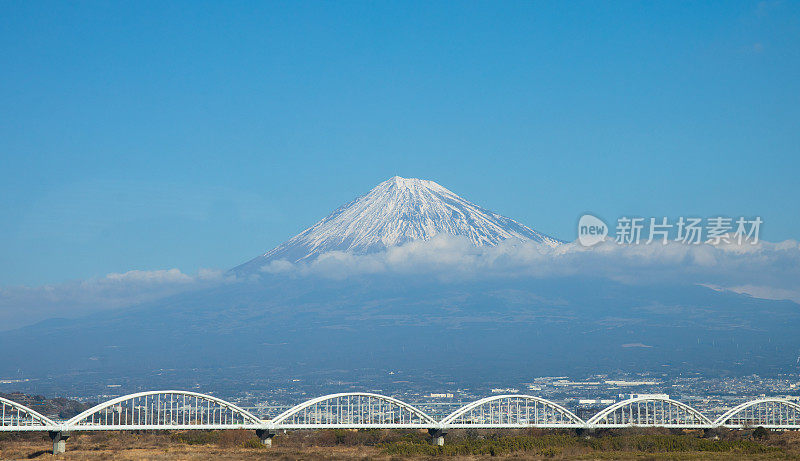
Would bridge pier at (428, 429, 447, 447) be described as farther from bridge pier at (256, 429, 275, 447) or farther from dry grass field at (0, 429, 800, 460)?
bridge pier at (256, 429, 275, 447)

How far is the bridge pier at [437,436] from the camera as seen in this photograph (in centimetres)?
7588

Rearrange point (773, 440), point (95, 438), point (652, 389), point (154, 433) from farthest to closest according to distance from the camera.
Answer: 1. point (652, 389)
2. point (154, 433)
3. point (95, 438)
4. point (773, 440)

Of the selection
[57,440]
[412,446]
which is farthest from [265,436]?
[57,440]

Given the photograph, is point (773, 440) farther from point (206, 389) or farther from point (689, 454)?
point (206, 389)

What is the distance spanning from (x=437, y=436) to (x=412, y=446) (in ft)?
17.6

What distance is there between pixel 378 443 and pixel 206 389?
127780 mm

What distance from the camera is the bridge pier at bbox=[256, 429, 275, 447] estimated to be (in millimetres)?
73688

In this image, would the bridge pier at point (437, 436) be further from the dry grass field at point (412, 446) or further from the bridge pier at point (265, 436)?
the bridge pier at point (265, 436)

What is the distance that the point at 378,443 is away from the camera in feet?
257

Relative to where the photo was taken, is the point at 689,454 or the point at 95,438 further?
the point at 95,438

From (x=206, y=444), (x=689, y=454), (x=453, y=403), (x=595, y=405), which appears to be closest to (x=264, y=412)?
(x=453, y=403)

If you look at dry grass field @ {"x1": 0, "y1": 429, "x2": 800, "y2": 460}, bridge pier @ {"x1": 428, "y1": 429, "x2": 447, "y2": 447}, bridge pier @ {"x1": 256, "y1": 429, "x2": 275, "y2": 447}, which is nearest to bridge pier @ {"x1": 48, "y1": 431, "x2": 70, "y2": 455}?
dry grass field @ {"x1": 0, "y1": 429, "x2": 800, "y2": 460}

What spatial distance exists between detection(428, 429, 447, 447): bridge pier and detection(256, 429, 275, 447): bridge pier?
1194 centimetres

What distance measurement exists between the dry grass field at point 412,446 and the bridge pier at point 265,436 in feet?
2.63
